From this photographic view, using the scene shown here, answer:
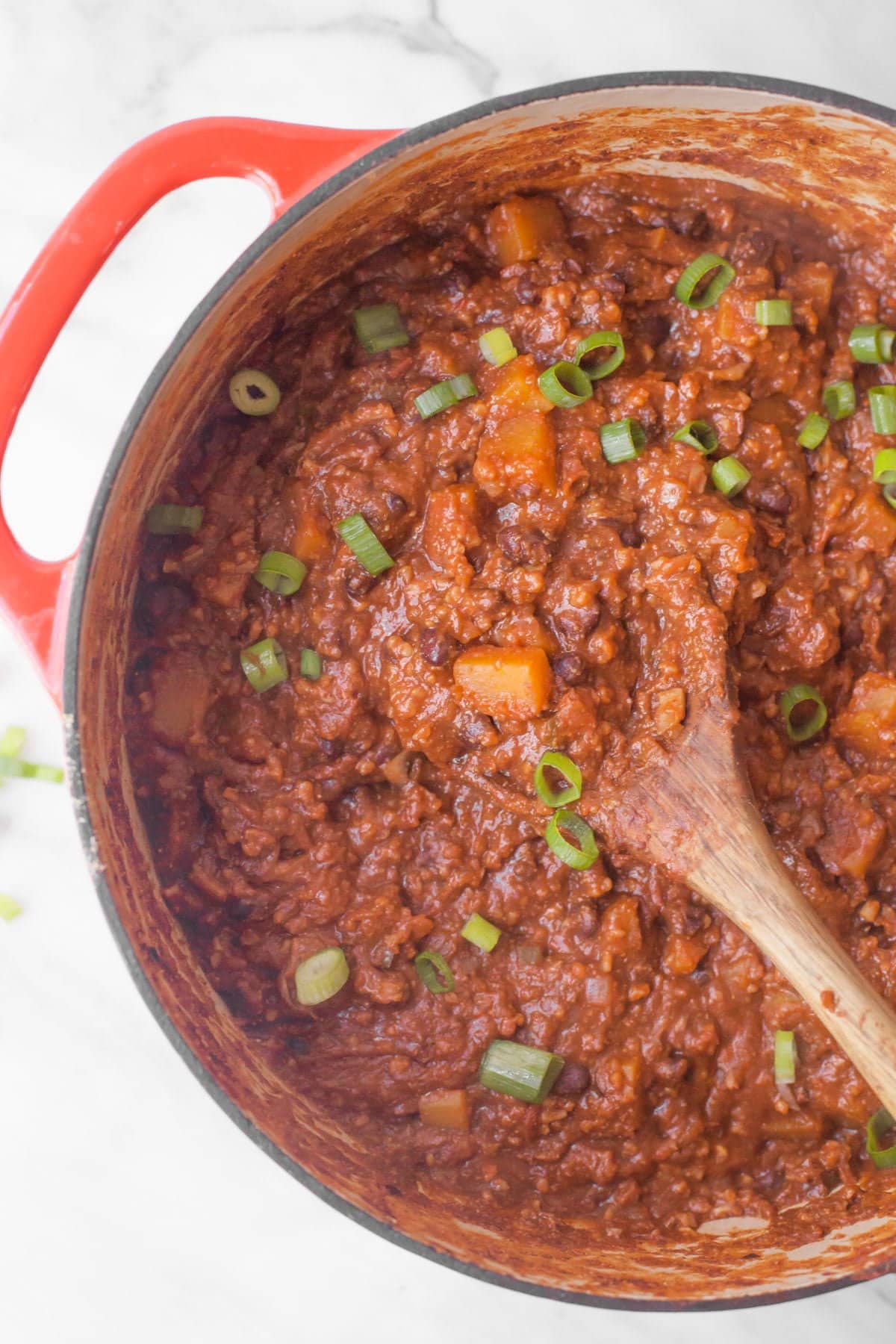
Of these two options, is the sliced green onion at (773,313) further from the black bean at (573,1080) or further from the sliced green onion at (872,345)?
the black bean at (573,1080)

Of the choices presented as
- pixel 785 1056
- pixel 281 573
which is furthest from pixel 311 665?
pixel 785 1056

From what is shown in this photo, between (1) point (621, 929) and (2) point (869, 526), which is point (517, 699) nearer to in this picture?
(1) point (621, 929)

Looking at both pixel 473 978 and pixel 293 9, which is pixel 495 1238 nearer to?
pixel 473 978

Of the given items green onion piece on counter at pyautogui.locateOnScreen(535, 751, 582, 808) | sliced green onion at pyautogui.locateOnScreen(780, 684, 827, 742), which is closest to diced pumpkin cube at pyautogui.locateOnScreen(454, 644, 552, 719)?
green onion piece on counter at pyautogui.locateOnScreen(535, 751, 582, 808)

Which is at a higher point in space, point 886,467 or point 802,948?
point 886,467

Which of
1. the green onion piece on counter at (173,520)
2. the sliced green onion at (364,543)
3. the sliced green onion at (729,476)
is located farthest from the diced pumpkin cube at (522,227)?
the green onion piece on counter at (173,520)
